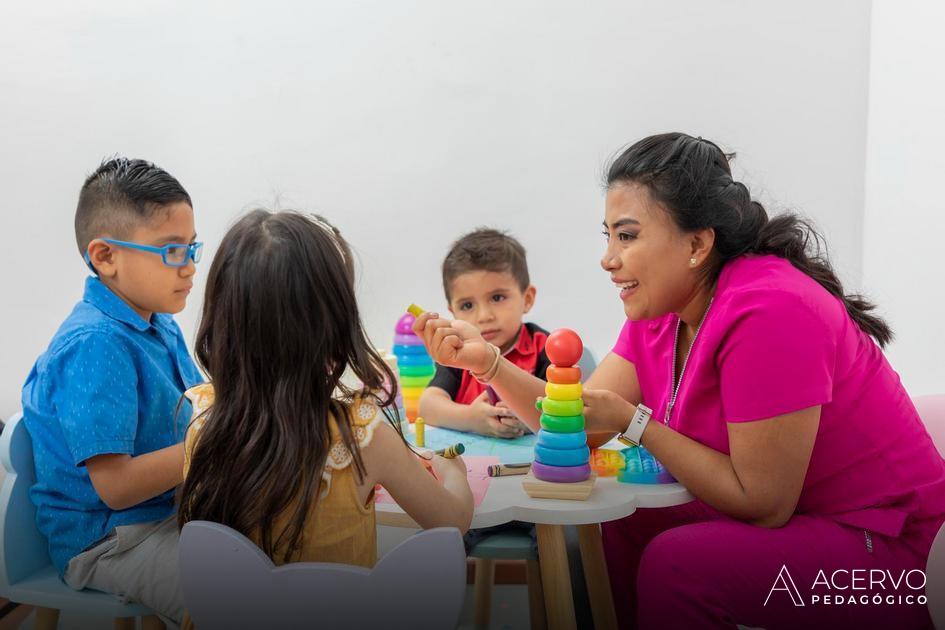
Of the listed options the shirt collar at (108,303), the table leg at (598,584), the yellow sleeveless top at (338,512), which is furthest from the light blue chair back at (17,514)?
the table leg at (598,584)

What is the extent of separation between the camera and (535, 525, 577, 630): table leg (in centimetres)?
152

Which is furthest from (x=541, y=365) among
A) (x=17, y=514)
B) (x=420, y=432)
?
(x=17, y=514)

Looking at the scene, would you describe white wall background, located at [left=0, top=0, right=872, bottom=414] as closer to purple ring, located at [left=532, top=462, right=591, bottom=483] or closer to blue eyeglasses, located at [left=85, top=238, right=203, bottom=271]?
blue eyeglasses, located at [left=85, top=238, right=203, bottom=271]

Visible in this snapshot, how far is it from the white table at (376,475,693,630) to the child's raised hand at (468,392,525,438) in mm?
425

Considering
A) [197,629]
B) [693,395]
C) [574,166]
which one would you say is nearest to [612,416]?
[693,395]

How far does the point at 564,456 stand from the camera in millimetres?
1474

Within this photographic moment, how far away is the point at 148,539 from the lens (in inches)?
64.2

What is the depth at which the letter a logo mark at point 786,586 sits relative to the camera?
1.43 meters

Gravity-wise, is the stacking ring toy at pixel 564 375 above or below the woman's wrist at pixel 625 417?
above

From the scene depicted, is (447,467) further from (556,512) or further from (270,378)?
(270,378)

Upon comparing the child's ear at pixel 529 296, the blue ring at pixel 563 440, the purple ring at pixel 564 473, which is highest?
the child's ear at pixel 529 296

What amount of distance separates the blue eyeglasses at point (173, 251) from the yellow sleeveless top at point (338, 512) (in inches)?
24.0

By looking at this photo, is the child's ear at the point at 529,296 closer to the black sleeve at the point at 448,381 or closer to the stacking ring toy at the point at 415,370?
the black sleeve at the point at 448,381

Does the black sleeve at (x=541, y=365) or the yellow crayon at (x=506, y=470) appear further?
the black sleeve at (x=541, y=365)
